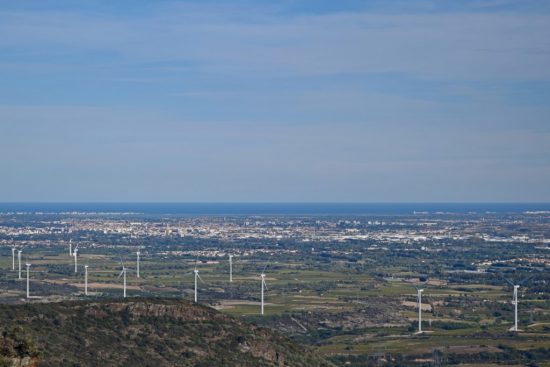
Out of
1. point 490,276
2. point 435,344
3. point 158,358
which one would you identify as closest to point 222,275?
point 490,276

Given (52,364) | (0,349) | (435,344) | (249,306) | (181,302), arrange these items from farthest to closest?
(249,306)
(435,344)
(181,302)
(52,364)
(0,349)

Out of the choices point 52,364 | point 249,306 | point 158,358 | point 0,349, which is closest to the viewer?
point 0,349

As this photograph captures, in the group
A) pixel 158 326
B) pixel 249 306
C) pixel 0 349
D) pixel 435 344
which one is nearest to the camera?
pixel 0 349

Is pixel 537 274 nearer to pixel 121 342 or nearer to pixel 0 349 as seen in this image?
pixel 121 342

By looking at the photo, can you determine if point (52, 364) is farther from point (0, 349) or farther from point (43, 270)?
point (43, 270)

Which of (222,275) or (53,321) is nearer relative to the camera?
(53,321)

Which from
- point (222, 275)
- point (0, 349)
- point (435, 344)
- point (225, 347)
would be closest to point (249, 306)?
point (435, 344)
